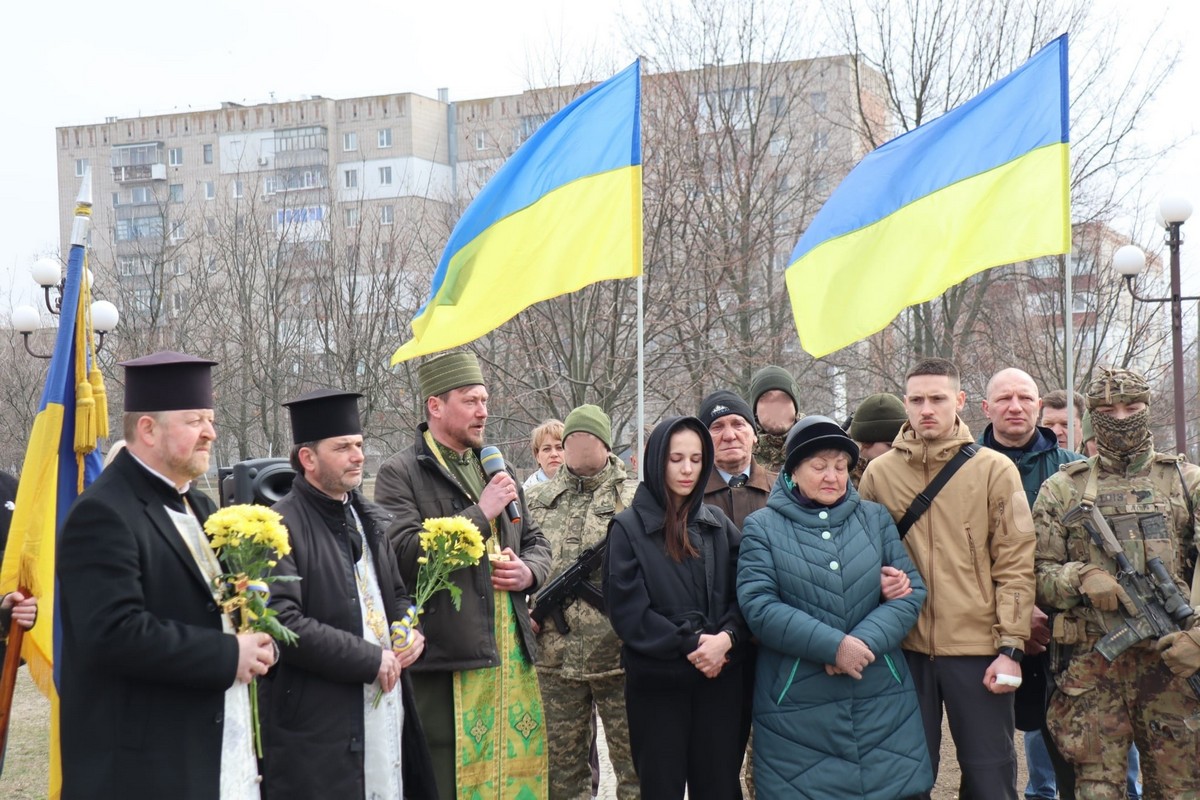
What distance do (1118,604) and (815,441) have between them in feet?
4.73

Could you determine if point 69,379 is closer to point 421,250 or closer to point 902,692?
point 902,692

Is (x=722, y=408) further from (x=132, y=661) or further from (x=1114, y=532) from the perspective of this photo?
(x=132, y=661)

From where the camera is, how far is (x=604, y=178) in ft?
22.4

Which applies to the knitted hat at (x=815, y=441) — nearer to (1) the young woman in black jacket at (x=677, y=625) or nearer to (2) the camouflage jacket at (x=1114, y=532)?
(1) the young woman in black jacket at (x=677, y=625)

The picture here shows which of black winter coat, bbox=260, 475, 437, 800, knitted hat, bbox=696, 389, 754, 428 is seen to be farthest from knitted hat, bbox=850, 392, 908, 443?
black winter coat, bbox=260, 475, 437, 800

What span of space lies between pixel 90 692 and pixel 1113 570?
4051mm

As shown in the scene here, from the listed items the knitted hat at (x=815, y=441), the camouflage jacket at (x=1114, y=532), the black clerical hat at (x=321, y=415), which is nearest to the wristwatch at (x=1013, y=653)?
the camouflage jacket at (x=1114, y=532)

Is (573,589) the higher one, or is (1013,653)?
(573,589)

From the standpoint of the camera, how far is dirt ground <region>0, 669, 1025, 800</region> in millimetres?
7047

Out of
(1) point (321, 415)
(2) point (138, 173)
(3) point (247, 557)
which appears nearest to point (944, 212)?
(1) point (321, 415)

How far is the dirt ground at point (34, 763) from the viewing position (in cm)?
705

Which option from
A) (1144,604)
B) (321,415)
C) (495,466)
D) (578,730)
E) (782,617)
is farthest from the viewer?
(578,730)

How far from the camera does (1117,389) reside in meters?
5.17

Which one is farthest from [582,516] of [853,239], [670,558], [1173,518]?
[1173,518]
